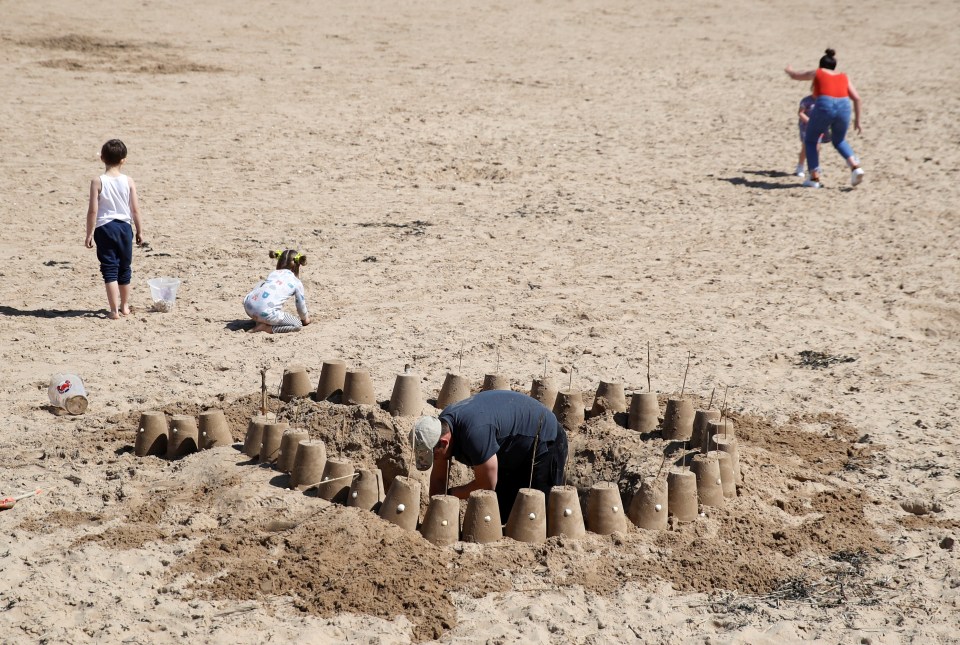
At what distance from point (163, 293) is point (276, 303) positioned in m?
1.06

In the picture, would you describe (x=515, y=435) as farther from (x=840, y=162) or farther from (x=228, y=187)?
(x=840, y=162)

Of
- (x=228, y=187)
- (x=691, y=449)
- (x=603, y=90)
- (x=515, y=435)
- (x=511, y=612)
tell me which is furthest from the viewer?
(x=603, y=90)

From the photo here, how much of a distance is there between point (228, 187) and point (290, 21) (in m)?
7.06

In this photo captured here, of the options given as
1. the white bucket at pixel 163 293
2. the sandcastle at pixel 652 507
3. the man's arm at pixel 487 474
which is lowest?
the sandcastle at pixel 652 507

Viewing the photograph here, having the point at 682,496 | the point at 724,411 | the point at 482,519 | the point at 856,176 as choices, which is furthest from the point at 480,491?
the point at 856,176

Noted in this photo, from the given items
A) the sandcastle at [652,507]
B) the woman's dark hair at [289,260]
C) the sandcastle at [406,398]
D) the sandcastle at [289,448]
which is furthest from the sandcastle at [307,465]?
the woman's dark hair at [289,260]

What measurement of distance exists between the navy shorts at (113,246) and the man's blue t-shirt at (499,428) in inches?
145

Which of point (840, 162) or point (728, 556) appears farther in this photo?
point (840, 162)

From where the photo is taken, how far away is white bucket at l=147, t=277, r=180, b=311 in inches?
319

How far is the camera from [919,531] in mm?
5211

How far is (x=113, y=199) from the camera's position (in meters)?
7.80

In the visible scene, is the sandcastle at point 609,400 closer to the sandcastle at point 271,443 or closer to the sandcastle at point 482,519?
the sandcastle at point 482,519

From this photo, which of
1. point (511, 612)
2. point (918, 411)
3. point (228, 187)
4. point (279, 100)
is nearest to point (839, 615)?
point (511, 612)

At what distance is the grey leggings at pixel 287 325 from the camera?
777 cm
